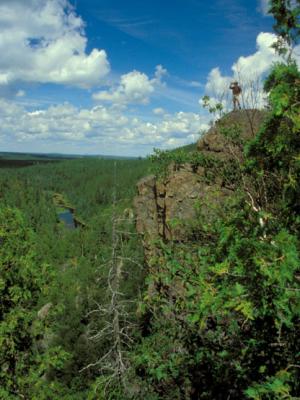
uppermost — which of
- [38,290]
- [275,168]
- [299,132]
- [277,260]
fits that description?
[299,132]

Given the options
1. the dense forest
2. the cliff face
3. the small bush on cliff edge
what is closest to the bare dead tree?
the dense forest

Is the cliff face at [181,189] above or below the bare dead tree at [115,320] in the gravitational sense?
above

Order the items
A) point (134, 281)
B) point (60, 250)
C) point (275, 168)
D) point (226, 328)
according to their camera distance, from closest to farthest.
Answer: point (275, 168)
point (226, 328)
point (134, 281)
point (60, 250)

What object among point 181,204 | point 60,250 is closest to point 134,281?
point 181,204

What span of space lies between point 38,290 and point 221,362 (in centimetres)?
679

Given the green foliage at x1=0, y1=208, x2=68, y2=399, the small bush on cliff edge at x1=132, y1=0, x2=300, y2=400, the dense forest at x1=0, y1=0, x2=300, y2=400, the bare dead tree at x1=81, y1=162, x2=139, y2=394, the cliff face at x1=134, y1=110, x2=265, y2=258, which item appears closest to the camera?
the small bush on cliff edge at x1=132, y1=0, x2=300, y2=400

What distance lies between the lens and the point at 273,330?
4906 mm

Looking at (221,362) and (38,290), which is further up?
(221,362)

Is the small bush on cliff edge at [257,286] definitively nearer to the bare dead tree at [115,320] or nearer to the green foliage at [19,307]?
the bare dead tree at [115,320]

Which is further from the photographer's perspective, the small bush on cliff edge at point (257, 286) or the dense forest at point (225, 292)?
the dense forest at point (225, 292)

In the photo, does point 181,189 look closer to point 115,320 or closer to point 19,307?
point 115,320

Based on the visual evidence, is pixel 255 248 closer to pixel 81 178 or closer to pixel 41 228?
pixel 41 228

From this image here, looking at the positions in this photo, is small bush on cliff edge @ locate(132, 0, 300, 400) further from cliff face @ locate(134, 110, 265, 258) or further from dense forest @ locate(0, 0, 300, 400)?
cliff face @ locate(134, 110, 265, 258)

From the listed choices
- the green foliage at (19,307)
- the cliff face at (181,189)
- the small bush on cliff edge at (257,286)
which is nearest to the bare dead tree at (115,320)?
the green foliage at (19,307)
